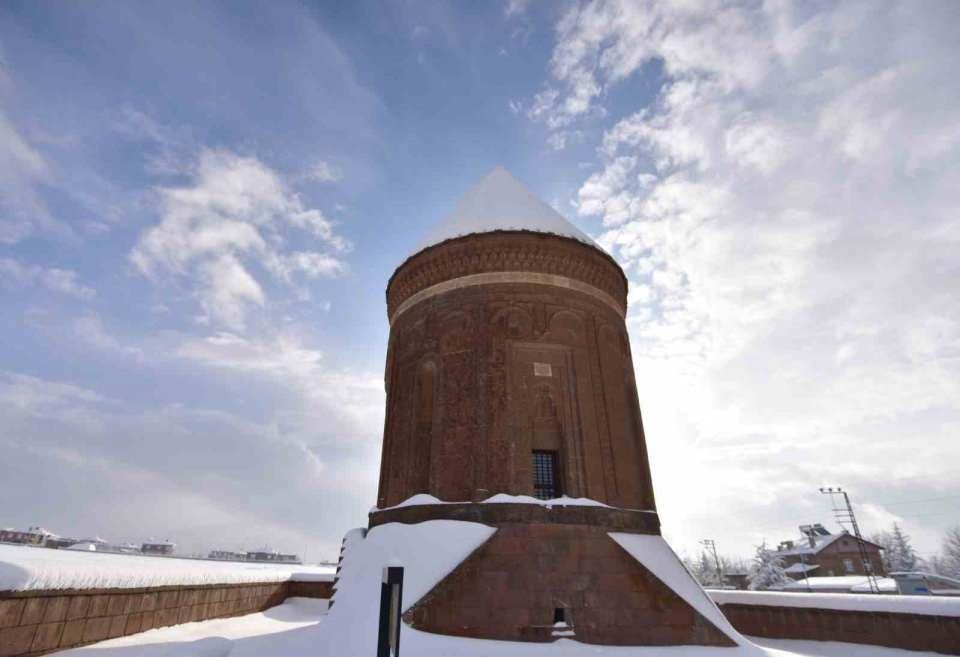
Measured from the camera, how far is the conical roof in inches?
522

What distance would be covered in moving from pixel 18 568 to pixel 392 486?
6.93m

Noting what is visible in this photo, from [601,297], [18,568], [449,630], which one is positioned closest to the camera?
[18,568]

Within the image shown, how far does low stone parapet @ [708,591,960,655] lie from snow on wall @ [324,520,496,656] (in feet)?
33.8

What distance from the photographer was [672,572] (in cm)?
1005

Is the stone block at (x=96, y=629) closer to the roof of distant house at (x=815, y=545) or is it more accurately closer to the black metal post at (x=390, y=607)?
the black metal post at (x=390, y=607)

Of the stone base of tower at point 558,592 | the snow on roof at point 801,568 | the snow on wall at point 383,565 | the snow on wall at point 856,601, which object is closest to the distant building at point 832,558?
the snow on roof at point 801,568

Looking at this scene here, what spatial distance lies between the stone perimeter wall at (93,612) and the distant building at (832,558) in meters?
45.5

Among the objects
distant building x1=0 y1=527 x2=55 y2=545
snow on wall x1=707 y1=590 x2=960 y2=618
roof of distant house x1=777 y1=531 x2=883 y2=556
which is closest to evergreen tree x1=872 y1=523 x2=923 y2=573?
roof of distant house x1=777 y1=531 x2=883 y2=556

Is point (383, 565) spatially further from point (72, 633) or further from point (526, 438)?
point (72, 633)

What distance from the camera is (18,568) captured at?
7.23 m

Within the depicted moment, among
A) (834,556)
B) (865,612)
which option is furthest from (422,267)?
(834,556)

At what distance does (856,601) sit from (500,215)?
539 inches

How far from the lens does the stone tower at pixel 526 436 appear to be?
29.5 feet

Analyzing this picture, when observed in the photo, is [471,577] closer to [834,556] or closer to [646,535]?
[646,535]
